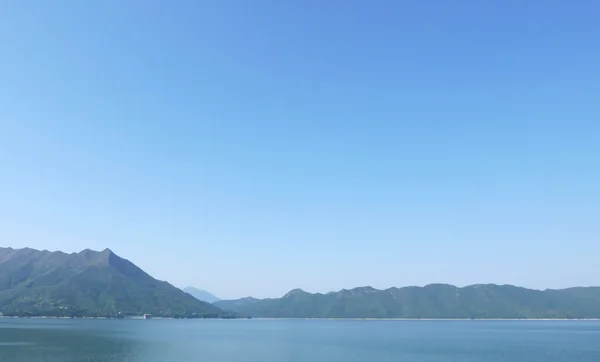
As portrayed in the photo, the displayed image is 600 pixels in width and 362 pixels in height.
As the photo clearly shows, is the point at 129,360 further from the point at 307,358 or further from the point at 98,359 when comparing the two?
the point at 307,358

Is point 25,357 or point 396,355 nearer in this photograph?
point 25,357

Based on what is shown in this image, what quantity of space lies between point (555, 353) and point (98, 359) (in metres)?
118

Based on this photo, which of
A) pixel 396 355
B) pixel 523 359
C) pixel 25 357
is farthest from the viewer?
pixel 396 355

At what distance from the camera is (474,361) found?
108 meters

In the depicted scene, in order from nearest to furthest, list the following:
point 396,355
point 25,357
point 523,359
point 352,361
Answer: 1. point 25,357
2. point 352,361
3. point 523,359
4. point 396,355

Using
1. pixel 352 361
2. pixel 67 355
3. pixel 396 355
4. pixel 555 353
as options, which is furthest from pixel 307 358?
pixel 555 353

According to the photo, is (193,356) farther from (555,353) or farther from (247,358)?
(555,353)

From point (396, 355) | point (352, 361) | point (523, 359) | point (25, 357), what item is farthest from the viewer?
point (396, 355)

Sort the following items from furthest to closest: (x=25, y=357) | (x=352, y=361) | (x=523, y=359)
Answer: (x=523, y=359) → (x=352, y=361) → (x=25, y=357)

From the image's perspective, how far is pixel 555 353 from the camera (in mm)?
126750

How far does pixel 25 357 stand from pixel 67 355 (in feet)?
32.4

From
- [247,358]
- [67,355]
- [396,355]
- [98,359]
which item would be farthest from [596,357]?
[67,355]

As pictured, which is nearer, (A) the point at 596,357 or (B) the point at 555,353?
(A) the point at 596,357

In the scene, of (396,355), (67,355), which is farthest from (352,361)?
(67,355)
